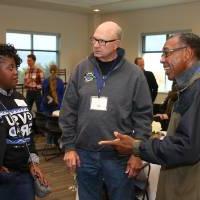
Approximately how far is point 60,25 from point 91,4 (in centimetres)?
137

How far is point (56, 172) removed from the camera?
489 centimetres

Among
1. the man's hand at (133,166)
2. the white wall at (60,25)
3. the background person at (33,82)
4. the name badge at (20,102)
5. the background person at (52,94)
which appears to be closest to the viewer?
the name badge at (20,102)

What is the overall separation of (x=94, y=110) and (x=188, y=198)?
85 cm

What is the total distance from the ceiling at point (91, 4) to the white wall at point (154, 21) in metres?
0.22

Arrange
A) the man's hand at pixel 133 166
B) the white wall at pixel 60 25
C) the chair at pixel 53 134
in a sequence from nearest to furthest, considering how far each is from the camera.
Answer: the man's hand at pixel 133 166, the chair at pixel 53 134, the white wall at pixel 60 25

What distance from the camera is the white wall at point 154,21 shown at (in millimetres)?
8344

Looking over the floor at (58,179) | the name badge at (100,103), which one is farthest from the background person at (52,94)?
the name badge at (100,103)

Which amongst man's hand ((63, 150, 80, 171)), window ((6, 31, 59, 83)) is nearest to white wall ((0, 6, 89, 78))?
window ((6, 31, 59, 83))

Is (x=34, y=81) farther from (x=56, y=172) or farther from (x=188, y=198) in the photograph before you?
(x=188, y=198)

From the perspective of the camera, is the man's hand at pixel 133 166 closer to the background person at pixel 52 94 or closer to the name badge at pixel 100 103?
the name badge at pixel 100 103

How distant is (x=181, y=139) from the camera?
4.67 feet

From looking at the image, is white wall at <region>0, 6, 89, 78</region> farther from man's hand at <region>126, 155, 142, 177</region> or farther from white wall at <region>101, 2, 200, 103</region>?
man's hand at <region>126, 155, 142, 177</region>

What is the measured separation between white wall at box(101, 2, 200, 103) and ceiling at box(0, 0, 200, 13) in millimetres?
217

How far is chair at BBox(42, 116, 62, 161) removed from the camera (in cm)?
535
